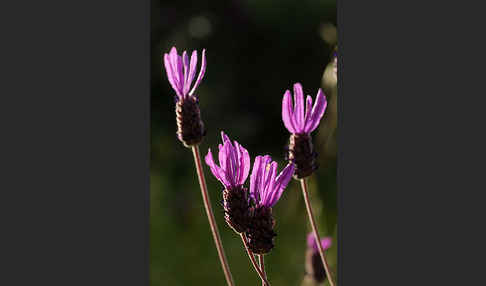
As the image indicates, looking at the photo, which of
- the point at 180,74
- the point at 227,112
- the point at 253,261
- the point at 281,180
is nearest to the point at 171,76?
the point at 180,74

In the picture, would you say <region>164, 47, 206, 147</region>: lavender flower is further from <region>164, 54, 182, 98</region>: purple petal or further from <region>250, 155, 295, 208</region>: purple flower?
<region>250, 155, 295, 208</region>: purple flower

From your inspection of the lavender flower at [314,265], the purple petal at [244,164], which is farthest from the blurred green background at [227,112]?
the purple petal at [244,164]

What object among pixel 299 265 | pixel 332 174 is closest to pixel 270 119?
pixel 332 174

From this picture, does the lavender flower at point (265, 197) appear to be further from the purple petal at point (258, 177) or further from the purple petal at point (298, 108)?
the purple petal at point (298, 108)

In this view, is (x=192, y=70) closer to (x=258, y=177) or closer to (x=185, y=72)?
(x=185, y=72)

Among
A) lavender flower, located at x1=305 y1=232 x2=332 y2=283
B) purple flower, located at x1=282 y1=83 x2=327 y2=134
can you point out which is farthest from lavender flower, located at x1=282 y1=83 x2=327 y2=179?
lavender flower, located at x1=305 y1=232 x2=332 y2=283
